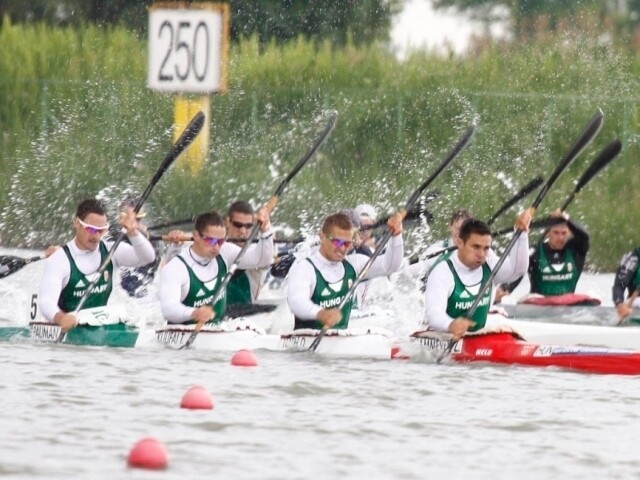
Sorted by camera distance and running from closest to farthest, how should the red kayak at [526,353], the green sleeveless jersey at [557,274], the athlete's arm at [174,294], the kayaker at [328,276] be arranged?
the red kayak at [526,353] < the kayaker at [328,276] < the athlete's arm at [174,294] < the green sleeveless jersey at [557,274]

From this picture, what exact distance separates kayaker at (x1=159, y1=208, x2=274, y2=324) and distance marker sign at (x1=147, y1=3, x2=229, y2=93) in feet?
18.8

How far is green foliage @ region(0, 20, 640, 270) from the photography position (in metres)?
25.8

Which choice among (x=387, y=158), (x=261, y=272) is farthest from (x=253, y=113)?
Result: (x=261, y=272)

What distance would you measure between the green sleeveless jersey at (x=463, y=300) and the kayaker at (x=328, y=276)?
839 millimetres

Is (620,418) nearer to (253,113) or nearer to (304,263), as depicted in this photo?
(304,263)

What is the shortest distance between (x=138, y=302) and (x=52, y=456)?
9083 mm

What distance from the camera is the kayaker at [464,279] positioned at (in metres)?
13.7

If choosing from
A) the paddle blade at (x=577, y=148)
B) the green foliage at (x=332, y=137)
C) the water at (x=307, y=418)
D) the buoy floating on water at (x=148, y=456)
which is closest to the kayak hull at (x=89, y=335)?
the water at (x=307, y=418)

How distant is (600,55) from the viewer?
29172mm

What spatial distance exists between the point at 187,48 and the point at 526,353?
25.6 ft

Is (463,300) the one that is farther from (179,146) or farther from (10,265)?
(10,265)

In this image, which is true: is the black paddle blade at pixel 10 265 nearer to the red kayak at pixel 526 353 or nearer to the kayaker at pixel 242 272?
the kayaker at pixel 242 272

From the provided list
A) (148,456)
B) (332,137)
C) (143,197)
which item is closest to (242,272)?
(143,197)

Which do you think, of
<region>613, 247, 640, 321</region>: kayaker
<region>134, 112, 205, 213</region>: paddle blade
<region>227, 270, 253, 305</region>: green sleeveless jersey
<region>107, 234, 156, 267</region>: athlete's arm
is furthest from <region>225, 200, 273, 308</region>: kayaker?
<region>613, 247, 640, 321</region>: kayaker
